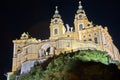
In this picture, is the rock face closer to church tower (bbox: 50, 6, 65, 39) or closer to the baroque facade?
the baroque facade

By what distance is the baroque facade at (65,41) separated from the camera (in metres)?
64.4

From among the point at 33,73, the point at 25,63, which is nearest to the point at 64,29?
the point at 25,63

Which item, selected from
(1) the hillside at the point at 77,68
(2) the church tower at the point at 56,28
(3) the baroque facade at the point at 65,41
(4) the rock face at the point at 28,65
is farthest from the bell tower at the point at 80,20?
(1) the hillside at the point at 77,68

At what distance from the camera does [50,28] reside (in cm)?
7875

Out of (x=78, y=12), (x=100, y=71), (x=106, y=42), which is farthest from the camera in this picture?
(x=78, y=12)

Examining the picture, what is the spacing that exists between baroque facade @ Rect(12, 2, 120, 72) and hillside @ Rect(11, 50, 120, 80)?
17.1 ft

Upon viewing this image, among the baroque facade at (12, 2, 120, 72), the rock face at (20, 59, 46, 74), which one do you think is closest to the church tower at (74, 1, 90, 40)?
the baroque facade at (12, 2, 120, 72)

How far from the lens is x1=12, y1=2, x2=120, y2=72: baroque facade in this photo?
2537 inches

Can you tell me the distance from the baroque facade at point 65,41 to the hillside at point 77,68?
5.21 meters

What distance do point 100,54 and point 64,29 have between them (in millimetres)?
21437

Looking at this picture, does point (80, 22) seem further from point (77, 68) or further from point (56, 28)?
point (77, 68)

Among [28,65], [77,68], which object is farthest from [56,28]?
[77,68]

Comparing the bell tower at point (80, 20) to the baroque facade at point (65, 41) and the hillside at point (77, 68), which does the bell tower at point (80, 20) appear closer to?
the baroque facade at point (65, 41)

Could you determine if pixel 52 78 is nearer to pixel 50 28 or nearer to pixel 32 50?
pixel 32 50
